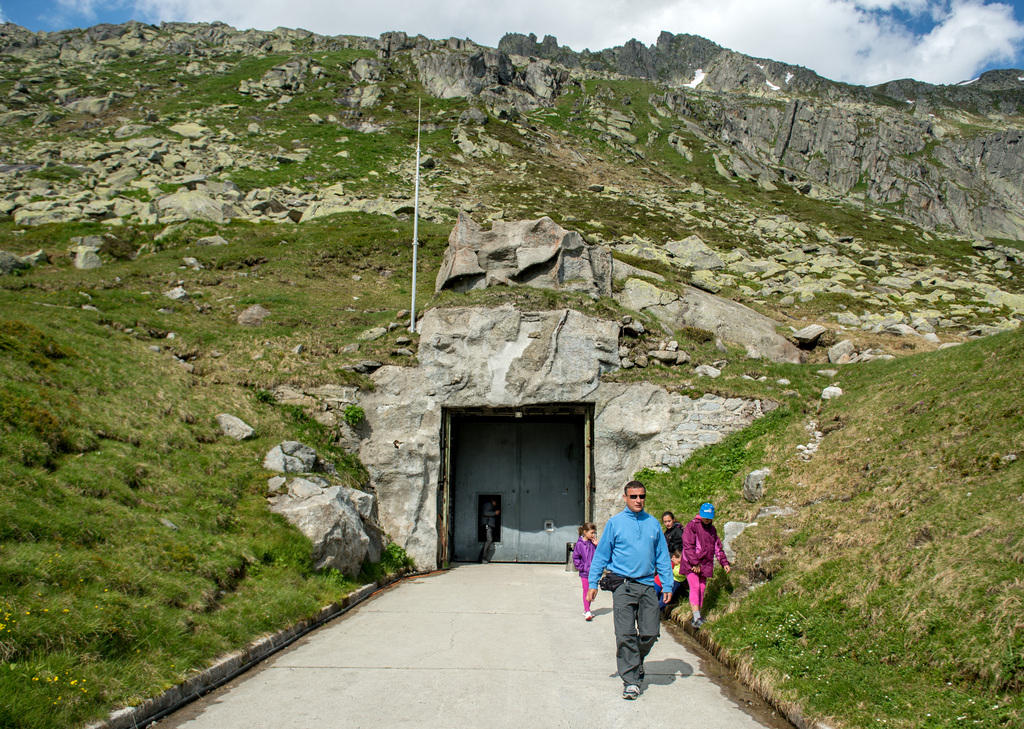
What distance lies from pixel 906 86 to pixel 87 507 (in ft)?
773

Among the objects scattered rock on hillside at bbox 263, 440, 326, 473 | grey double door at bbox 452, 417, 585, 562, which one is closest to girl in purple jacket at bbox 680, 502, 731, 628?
scattered rock on hillside at bbox 263, 440, 326, 473

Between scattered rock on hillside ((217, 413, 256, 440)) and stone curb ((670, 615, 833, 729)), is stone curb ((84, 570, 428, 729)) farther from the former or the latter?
stone curb ((670, 615, 833, 729))

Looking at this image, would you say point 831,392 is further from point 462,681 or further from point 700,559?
point 462,681

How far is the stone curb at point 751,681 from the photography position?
5.90 meters

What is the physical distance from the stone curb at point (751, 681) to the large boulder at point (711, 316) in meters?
13.5

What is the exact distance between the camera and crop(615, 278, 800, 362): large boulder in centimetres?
2220

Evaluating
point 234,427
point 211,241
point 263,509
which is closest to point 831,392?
point 263,509

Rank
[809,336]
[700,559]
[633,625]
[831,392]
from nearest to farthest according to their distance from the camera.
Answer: [633,625] < [700,559] < [831,392] < [809,336]

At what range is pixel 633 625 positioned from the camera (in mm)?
6754

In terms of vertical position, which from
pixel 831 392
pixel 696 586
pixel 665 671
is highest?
pixel 831 392

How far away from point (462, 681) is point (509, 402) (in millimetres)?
11309

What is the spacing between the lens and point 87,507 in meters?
8.62

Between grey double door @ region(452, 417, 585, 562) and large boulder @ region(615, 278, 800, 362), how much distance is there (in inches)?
221

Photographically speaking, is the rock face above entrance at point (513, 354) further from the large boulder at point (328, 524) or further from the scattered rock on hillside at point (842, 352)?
the scattered rock on hillside at point (842, 352)
